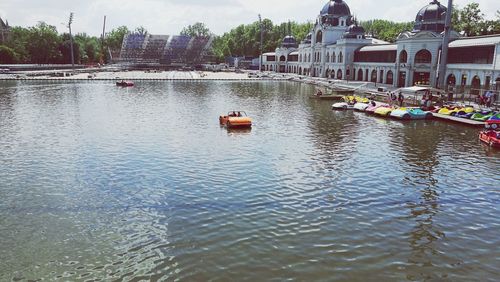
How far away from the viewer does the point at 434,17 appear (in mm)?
90062

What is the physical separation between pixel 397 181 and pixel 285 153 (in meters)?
9.27

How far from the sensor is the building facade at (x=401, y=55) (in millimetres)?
70062

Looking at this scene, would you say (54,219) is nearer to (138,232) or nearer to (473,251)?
(138,232)

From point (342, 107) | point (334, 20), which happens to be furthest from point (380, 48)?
point (342, 107)

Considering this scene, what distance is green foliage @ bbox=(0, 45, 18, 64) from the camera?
15250 cm

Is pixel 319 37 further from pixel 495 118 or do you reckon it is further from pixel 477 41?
pixel 495 118

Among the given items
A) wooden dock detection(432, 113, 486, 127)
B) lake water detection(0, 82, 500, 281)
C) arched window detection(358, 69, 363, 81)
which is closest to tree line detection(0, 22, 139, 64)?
arched window detection(358, 69, 363, 81)

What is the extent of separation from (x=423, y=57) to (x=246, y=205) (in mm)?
75119

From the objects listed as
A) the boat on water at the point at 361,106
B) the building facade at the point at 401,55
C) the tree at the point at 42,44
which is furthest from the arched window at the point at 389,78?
the tree at the point at 42,44

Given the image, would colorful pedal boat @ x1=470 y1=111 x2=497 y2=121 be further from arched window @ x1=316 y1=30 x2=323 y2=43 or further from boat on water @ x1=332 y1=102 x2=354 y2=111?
arched window @ x1=316 y1=30 x2=323 y2=43

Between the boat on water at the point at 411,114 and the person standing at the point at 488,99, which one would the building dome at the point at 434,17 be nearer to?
the person standing at the point at 488,99

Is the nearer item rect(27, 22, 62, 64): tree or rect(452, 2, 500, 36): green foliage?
rect(452, 2, 500, 36): green foliage

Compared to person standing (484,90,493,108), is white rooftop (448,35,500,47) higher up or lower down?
higher up

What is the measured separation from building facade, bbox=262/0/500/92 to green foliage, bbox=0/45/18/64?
107 m
